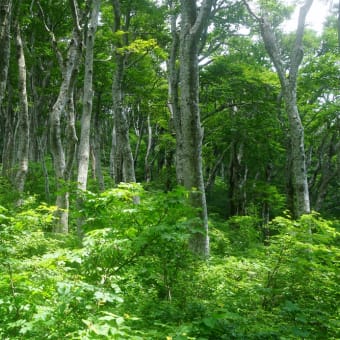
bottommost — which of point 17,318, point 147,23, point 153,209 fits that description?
point 17,318

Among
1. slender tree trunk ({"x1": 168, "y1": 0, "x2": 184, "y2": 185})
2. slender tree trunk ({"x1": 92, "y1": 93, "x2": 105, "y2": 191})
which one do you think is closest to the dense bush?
slender tree trunk ({"x1": 168, "y1": 0, "x2": 184, "y2": 185})

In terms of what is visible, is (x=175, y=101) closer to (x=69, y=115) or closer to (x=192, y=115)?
(x=69, y=115)

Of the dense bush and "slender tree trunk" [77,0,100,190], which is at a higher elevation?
"slender tree trunk" [77,0,100,190]

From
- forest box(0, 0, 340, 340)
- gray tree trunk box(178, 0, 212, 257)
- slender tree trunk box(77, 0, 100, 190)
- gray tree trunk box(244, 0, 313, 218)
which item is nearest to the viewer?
forest box(0, 0, 340, 340)

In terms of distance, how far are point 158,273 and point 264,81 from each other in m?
11.4

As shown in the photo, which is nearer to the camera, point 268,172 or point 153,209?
point 153,209

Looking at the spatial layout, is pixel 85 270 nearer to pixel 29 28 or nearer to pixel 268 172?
pixel 29 28

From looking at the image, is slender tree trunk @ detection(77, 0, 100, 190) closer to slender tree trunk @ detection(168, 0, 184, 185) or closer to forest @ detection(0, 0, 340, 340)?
forest @ detection(0, 0, 340, 340)

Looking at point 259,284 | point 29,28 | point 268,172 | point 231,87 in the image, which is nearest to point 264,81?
point 231,87

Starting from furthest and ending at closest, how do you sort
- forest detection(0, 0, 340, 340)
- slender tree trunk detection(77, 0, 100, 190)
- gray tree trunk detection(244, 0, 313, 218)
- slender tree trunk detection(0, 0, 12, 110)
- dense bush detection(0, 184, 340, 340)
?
slender tree trunk detection(77, 0, 100, 190), gray tree trunk detection(244, 0, 313, 218), slender tree trunk detection(0, 0, 12, 110), forest detection(0, 0, 340, 340), dense bush detection(0, 184, 340, 340)

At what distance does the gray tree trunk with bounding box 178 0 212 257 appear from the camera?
722cm

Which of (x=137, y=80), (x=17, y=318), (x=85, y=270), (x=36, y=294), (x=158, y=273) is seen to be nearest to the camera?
(x=17, y=318)

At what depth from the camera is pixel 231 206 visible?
65.4 ft

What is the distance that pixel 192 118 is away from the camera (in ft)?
24.0
